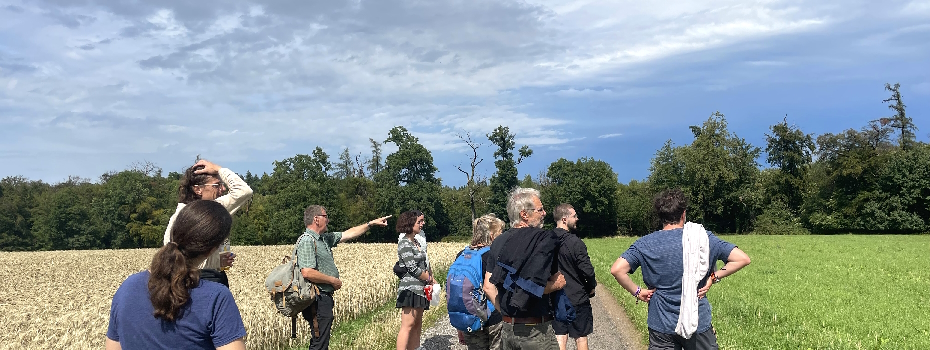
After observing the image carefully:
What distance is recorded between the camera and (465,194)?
80250mm

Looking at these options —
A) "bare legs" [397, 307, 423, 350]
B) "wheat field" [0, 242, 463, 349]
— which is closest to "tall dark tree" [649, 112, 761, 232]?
"wheat field" [0, 242, 463, 349]

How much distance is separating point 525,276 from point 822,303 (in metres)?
11.8

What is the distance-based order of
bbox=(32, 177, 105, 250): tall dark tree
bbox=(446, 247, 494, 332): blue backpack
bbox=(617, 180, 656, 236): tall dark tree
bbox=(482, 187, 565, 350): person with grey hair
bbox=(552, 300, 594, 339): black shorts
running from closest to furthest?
1. bbox=(482, 187, 565, 350): person with grey hair
2. bbox=(446, 247, 494, 332): blue backpack
3. bbox=(552, 300, 594, 339): black shorts
4. bbox=(617, 180, 656, 236): tall dark tree
5. bbox=(32, 177, 105, 250): tall dark tree

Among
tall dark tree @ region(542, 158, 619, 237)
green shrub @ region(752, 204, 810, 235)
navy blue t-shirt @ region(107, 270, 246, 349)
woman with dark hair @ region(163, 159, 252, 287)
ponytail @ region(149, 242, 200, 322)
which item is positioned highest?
woman with dark hair @ region(163, 159, 252, 287)

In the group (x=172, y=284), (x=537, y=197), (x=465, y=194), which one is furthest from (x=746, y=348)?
(x=465, y=194)

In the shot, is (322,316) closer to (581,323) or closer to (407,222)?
(407,222)

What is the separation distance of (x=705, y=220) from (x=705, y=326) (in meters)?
66.6

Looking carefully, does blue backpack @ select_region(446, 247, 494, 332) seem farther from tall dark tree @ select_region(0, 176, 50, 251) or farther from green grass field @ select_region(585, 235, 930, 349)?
tall dark tree @ select_region(0, 176, 50, 251)

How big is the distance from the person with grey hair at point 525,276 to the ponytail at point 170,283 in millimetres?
2478

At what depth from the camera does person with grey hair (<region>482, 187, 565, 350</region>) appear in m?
4.30

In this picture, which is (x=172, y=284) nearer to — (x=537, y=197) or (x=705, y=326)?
(x=537, y=197)

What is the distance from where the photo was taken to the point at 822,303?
42.8 ft

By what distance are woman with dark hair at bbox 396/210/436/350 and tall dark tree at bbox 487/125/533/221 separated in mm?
55753

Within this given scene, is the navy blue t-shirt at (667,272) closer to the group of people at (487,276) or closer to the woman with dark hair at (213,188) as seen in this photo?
the group of people at (487,276)
